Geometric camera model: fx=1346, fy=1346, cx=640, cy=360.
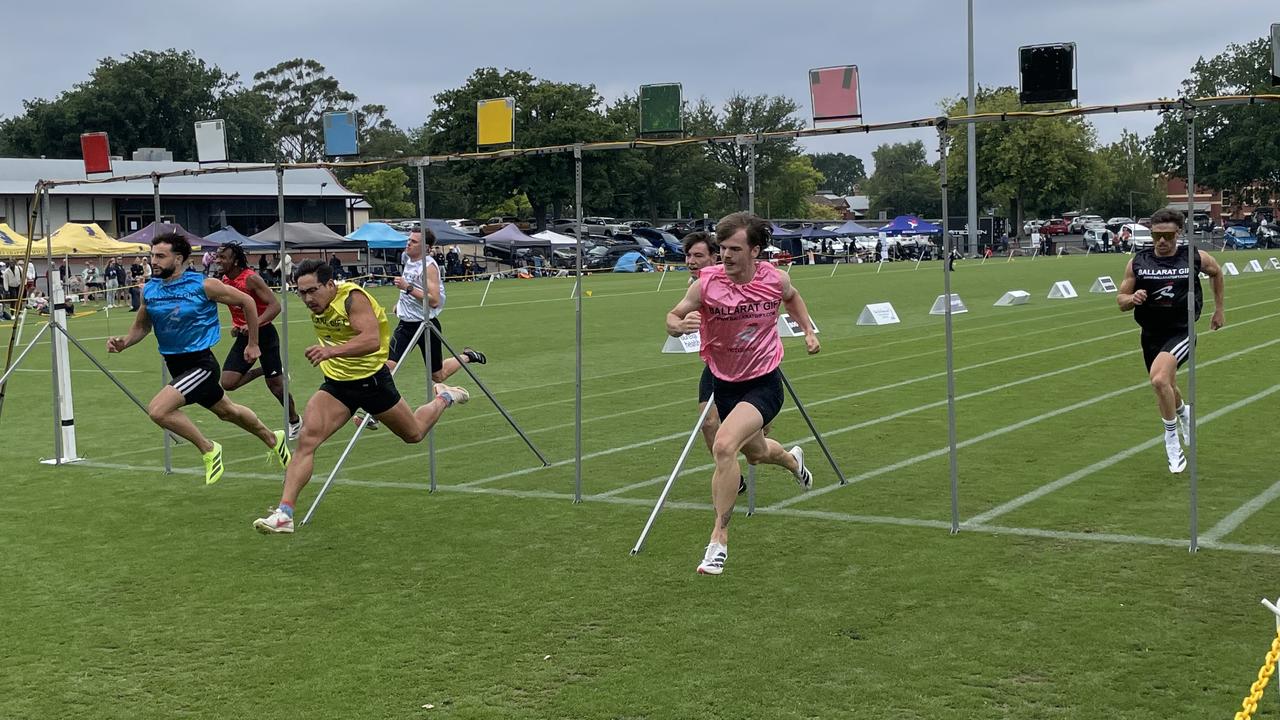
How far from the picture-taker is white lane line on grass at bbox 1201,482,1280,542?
330 inches

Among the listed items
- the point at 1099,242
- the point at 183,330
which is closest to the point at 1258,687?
the point at 183,330

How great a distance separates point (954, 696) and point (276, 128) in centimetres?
11829

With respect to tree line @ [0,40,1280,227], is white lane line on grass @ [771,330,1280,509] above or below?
below

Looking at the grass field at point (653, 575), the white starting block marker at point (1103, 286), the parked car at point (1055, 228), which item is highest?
the parked car at point (1055, 228)

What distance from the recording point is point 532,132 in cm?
8188

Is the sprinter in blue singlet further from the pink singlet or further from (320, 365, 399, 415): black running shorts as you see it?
the pink singlet

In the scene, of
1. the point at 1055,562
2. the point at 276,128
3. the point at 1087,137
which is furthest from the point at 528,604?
the point at 276,128

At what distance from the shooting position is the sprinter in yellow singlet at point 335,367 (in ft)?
29.0

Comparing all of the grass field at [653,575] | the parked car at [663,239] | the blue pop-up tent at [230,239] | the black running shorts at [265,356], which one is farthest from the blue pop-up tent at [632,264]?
the black running shorts at [265,356]

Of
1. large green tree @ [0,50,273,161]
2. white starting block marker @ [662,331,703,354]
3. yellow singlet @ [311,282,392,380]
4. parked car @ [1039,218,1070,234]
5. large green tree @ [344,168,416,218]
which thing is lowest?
white starting block marker @ [662,331,703,354]

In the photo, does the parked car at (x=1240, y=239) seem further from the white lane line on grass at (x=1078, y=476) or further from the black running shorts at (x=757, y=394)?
the black running shorts at (x=757, y=394)

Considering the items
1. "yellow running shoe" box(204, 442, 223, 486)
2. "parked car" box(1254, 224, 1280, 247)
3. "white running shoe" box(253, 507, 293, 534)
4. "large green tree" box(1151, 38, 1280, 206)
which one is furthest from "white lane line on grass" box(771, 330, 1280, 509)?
"large green tree" box(1151, 38, 1280, 206)

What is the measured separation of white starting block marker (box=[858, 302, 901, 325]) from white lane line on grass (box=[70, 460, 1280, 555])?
1765 cm

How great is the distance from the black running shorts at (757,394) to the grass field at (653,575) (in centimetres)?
93
